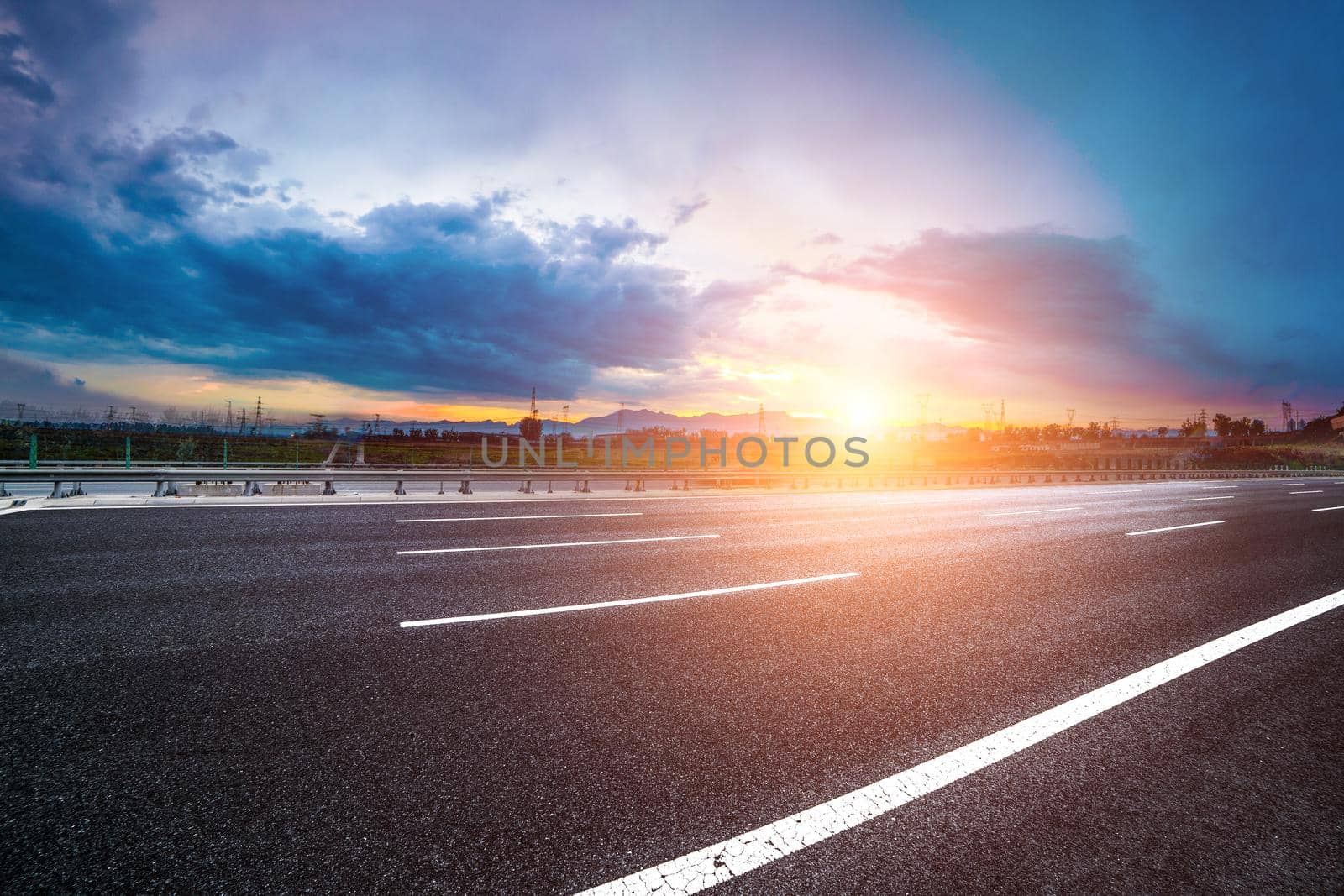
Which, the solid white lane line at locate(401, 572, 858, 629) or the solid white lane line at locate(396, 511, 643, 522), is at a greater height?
the solid white lane line at locate(396, 511, 643, 522)

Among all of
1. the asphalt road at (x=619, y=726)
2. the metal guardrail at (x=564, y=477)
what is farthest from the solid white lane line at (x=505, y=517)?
the asphalt road at (x=619, y=726)

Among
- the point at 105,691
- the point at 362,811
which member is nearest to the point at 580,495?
the point at 105,691

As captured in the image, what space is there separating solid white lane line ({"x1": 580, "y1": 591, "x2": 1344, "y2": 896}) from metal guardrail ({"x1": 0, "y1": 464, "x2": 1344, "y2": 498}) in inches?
511

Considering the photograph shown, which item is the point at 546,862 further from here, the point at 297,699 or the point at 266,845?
the point at 297,699

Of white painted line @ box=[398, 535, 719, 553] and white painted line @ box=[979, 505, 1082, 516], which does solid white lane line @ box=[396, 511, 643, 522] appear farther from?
white painted line @ box=[979, 505, 1082, 516]

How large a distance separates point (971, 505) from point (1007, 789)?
52.1 ft

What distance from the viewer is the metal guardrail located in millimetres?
13312

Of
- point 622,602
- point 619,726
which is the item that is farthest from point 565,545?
point 619,726

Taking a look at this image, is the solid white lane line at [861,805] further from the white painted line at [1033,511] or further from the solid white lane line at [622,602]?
the white painted line at [1033,511]

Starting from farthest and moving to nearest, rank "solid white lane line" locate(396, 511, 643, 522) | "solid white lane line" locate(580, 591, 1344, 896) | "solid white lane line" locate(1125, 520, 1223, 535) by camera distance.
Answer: "solid white lane line" locate(1125, 520, 1223, 535) → "solid white lane line" locate(396, 511, 643, 522) → "solid white lane line" locate(580, 591, 1344, 896)

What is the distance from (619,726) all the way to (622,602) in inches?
96.5

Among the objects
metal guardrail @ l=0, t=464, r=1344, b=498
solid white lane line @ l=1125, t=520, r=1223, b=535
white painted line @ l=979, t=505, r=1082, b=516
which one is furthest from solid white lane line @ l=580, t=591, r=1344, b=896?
metal guardrail @ l=0, t=464, r=1344, b=498

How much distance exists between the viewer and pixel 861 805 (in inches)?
98.0

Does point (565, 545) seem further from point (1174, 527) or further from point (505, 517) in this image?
point (1174, 527)
